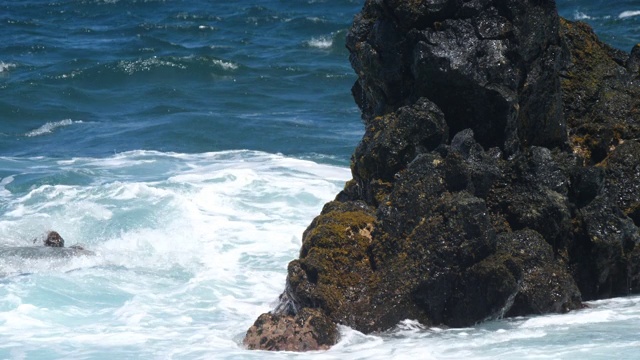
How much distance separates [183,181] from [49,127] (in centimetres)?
701

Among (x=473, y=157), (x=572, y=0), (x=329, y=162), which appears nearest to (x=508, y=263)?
(x=473, y=157)

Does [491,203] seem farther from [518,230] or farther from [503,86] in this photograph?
[503,86]

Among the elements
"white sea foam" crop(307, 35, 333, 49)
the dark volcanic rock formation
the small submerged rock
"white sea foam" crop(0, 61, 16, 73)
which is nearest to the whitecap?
"white sea foam" crop(307, 35, 333, 49)

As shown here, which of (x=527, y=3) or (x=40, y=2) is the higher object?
(x=40, y=2)

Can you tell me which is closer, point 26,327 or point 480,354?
point 480,354

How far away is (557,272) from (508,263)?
1.99 feet

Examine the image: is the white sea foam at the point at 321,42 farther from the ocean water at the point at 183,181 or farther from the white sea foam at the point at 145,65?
the white sea foam at the point at 145,65

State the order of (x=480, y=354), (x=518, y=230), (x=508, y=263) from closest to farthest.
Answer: (x=480, y=354)
(x=508, y=263)
(x=518, y=230)

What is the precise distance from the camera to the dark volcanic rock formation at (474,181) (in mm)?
8445

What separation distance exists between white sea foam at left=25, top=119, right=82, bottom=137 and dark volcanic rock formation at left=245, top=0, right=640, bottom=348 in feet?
41.6

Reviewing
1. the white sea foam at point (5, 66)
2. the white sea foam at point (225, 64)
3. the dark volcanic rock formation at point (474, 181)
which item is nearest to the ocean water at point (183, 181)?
the white sea foam at point (225, 64)

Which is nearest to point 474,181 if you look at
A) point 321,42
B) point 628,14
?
point 321,42

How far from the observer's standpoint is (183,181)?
1647 cm

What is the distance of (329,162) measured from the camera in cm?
1805
